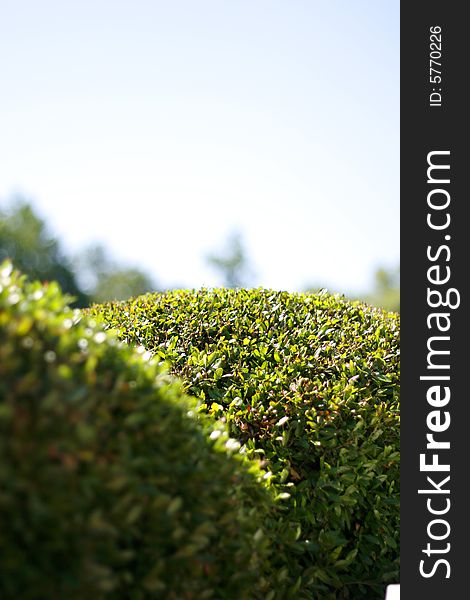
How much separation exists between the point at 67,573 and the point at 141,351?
153cm

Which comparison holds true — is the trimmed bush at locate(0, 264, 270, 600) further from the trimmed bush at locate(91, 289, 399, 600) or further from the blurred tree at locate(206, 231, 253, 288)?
the blurred tree at locate(206, 231, 253, 288)

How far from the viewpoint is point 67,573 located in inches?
98.9

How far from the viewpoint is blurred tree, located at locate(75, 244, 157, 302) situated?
55000 mm

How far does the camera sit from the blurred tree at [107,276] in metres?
55.0

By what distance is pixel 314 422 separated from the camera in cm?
507

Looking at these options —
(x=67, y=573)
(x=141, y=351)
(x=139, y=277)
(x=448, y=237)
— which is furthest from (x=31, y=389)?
(x=139, y=277)

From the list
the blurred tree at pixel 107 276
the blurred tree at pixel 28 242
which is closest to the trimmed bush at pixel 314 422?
the blurred tree at pixel 28 242

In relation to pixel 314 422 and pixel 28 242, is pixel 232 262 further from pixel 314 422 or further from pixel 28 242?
pixel 314 422

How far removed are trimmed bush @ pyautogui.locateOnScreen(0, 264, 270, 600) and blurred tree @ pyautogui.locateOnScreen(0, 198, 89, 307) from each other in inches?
1505

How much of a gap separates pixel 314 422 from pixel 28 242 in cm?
4017

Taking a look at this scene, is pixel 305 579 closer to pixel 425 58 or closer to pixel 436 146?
pixel 436 146

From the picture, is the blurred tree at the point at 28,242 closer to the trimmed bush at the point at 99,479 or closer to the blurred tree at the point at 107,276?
the blurred tree at the point at 107,276

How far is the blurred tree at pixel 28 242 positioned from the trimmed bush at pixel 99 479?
38.2 meters

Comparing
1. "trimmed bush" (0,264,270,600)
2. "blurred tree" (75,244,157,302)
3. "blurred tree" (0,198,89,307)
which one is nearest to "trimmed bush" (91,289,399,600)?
"trimmed bush" (0,264,270,600)
